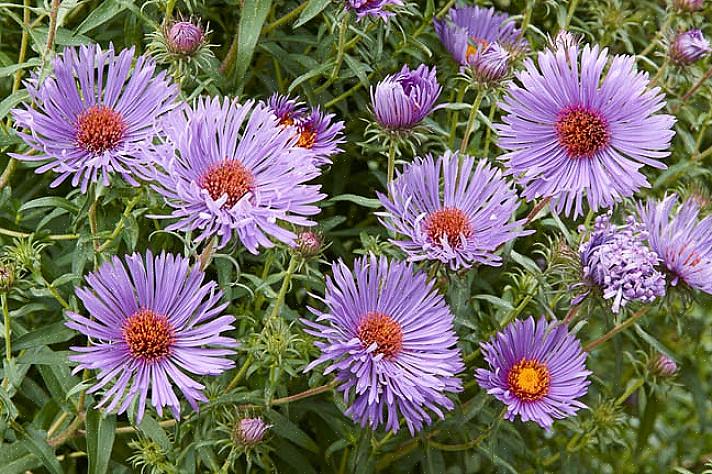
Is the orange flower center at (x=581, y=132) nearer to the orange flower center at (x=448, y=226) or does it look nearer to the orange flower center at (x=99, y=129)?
the orange flower center at (x=448, y=226)

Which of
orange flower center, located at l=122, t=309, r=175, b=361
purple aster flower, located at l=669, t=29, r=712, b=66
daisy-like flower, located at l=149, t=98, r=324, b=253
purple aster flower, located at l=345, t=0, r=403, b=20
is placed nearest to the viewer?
daisy-like flower, located at l=149, t=98, r=324, b=253

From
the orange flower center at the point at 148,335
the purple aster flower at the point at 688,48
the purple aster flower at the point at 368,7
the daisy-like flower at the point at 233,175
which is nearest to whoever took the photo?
the daisy-like flower at the point at 233,175

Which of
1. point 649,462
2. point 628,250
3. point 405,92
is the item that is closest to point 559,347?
point 628,250

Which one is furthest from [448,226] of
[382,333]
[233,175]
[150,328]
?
[150,328]

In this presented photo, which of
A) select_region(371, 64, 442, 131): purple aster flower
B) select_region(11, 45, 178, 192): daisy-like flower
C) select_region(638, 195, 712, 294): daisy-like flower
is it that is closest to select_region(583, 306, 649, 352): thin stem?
select_region(638, 195, 712, 294): daisy-like flower

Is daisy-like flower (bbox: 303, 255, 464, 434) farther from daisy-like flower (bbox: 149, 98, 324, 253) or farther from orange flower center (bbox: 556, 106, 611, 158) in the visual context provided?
orange flower center (bbox: 556, 106, 611, 158)

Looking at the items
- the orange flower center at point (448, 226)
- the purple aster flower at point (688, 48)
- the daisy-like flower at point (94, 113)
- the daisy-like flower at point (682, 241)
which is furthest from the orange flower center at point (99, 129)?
the purple aster flower at point (688, 48)

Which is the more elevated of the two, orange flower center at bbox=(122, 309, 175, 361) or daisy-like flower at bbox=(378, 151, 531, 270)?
daisy-like flower at bbox=(378, 151, 531, 270)
